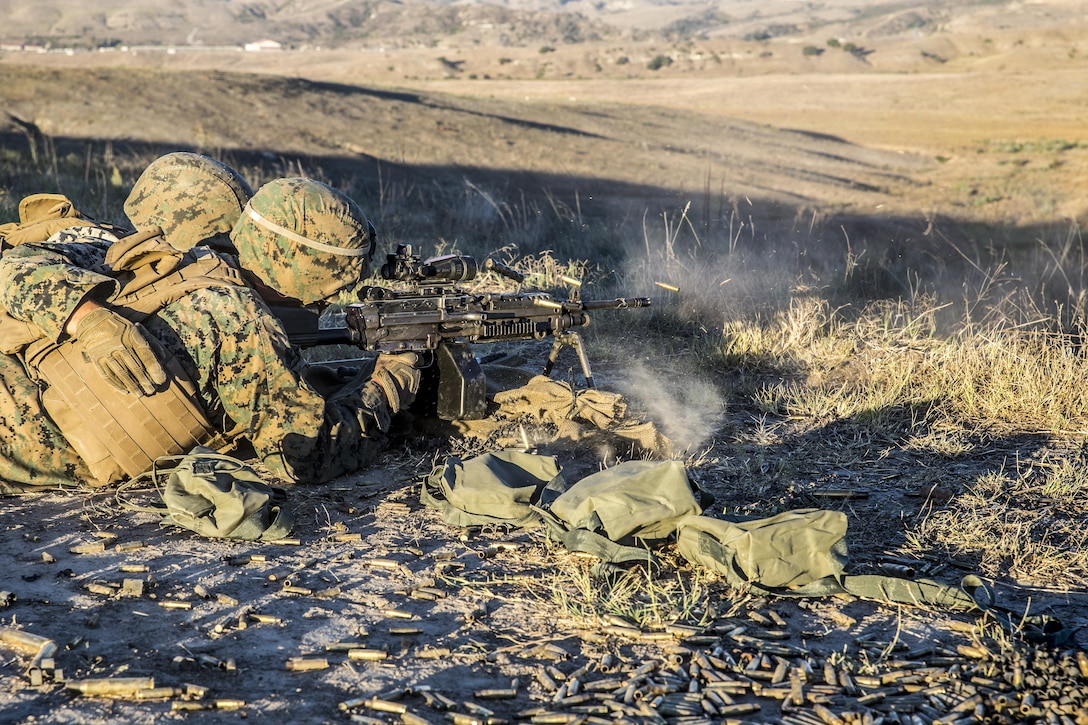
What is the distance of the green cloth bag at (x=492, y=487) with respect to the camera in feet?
13.8

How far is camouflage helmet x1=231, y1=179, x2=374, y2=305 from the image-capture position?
4531mm

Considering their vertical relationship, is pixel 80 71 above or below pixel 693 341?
above

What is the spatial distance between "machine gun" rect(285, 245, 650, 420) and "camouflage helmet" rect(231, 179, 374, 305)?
0.70 feet

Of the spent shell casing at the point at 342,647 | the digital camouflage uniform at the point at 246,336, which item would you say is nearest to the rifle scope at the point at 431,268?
the digital camouflage uniform at the point at 246,336

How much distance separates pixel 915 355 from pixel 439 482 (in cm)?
343

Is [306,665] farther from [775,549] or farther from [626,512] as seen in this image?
[775,549]

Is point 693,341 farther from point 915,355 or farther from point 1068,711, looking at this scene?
point 1068,711

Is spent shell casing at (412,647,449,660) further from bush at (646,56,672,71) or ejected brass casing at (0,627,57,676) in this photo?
bush at (646,56,672,71)

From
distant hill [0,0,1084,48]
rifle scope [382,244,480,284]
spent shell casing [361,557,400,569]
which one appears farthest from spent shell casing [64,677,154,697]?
distant hill [0,0,1084,48]

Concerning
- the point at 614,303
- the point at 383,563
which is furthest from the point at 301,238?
the point at 614,303

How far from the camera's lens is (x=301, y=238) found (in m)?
4.55

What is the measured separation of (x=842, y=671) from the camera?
3.07 metres

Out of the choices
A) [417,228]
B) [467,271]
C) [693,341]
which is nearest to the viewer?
[467,271]

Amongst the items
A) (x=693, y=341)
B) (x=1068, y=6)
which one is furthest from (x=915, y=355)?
(x=1068, y=6)
